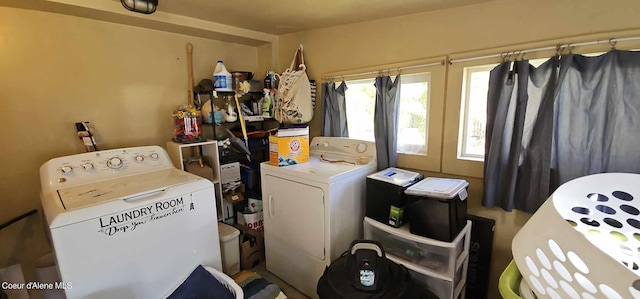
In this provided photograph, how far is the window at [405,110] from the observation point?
204cm

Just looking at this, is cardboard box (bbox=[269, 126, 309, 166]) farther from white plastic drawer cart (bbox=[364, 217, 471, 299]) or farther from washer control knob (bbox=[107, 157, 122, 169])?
washer control knob (bbox=[107, 157, 122, 169])

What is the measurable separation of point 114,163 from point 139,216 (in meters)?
0.65

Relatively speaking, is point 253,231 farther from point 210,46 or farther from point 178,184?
point 210,46

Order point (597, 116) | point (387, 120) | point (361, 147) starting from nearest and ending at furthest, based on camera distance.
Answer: point (597, 116)
point (387, 120)
point (361, 147)

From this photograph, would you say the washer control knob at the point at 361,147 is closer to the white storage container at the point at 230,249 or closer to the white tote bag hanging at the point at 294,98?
the white tote bag hanging at the point at 294,98

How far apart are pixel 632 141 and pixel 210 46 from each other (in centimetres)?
305

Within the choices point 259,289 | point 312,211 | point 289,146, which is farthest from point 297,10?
point 259,289

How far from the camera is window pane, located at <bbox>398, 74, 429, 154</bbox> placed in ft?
6.66

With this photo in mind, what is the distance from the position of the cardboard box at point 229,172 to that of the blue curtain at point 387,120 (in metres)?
1.33

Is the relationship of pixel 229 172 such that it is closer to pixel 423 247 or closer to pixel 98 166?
pixel 98 166

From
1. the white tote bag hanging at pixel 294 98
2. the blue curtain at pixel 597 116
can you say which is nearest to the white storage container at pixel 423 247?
the blue curtain at pixel 597 116

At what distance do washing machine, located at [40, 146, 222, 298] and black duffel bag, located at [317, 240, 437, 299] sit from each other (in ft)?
2.59

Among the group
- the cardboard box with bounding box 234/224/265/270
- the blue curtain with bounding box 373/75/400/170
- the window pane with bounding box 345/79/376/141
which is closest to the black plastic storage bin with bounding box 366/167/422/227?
the blue curtain with bounding box 373/75/400/170

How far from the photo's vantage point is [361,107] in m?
2.40
